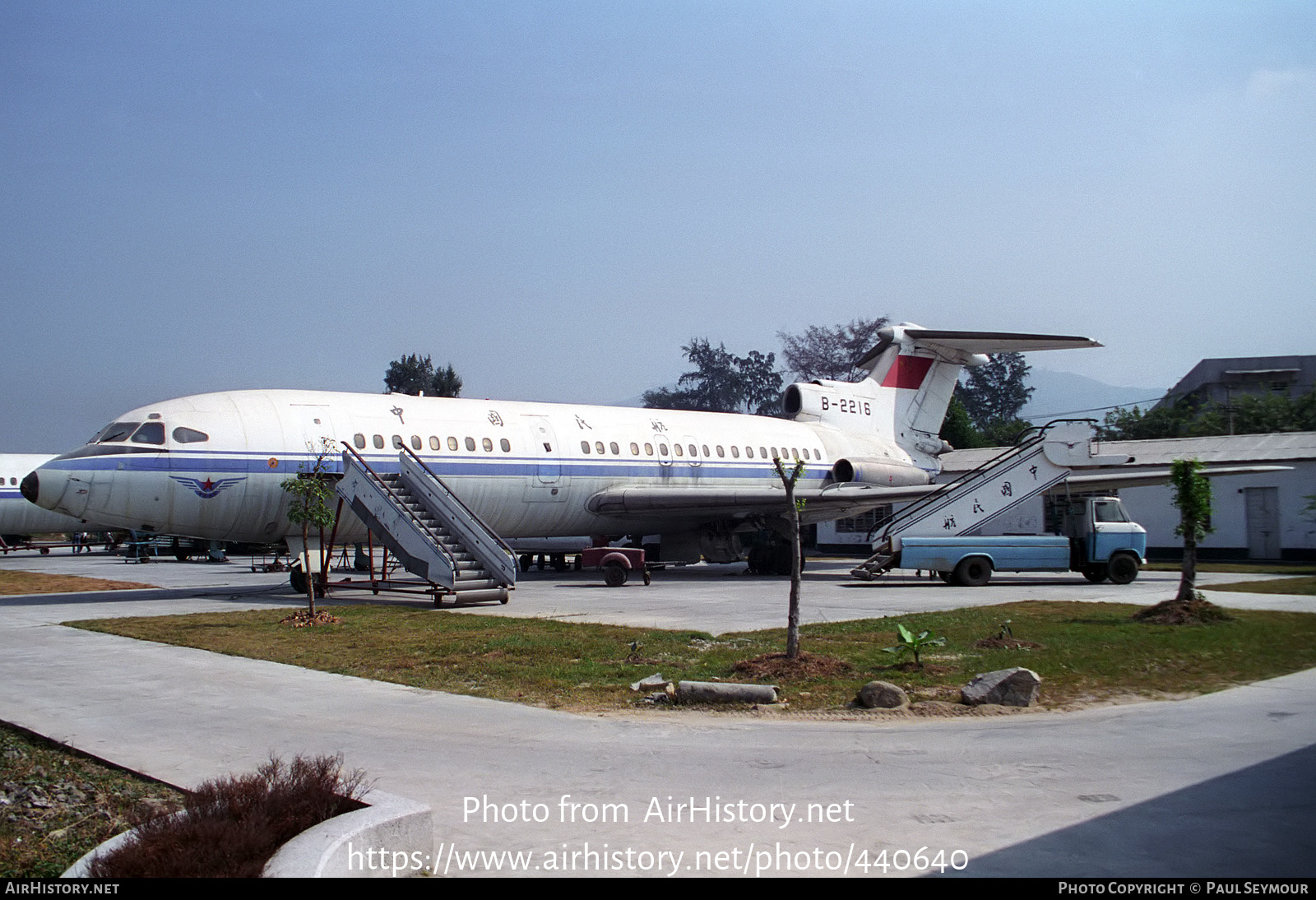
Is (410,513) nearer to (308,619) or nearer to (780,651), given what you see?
(308,619)

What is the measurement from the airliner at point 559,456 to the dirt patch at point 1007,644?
25.1 ft

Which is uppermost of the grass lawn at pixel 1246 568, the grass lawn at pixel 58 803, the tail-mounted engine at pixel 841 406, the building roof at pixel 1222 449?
the tail-mounted engine at pixel 841 406

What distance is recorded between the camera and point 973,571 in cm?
2386

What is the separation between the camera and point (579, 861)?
17.5ft

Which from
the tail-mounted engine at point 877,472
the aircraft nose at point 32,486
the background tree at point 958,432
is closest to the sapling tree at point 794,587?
the aircraft nose at point 32,486

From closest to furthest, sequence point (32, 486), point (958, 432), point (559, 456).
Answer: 1. point (32, 486)
2. point (559, 456)
3. point (958, 432)

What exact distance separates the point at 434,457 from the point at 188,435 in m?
5.55

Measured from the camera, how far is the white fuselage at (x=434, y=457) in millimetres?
20484

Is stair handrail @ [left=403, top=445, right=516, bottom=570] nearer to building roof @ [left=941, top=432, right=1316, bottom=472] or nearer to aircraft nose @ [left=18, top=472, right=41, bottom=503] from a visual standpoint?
aircraft nose @ [left=18, top=472, right=41, bottom=503]

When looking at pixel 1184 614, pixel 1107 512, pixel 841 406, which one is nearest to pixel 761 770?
pixel 1184 614

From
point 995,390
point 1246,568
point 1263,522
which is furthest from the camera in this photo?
point 995,390

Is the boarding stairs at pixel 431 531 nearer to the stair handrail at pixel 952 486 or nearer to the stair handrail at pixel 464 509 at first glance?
the stair handrail at pixel 464 509

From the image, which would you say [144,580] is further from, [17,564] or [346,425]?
[17,564]
